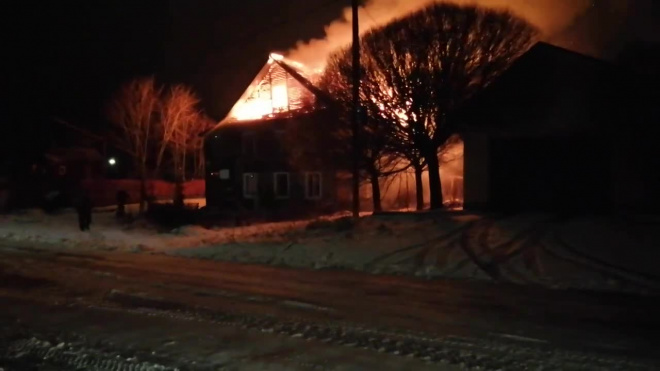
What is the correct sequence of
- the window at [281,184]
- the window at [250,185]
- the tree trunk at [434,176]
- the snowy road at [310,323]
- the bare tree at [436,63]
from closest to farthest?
the snowy road at [310,323] → the bare tree at [436,63] → the tree trunk at [434,176] → the window at [281,184] → the window at [250,185]

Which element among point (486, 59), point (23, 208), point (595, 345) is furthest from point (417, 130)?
point (23, 208)

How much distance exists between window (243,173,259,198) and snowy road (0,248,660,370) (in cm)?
2449

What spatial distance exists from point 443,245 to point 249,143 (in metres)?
23.1

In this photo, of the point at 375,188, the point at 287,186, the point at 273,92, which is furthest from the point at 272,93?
the point at 375,188

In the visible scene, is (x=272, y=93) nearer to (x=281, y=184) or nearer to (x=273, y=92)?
(x=273, y=92)

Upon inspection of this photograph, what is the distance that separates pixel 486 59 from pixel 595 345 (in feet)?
56.3

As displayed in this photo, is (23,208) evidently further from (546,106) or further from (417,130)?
(546,106)

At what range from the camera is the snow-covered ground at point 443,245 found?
12609mm

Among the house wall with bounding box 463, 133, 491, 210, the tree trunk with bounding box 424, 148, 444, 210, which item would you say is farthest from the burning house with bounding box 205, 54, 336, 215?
the house wall with bounding box 463, 133, 491, 210

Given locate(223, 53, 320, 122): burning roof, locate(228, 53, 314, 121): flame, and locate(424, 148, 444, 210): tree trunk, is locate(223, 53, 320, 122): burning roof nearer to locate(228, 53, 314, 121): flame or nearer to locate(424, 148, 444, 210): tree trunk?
locate(228, 53, 314, 121): flame

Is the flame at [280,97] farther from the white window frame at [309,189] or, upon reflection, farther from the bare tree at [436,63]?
the bare tree at [436,63]

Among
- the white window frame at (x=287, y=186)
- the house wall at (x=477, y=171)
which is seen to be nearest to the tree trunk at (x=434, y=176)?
the house wall at (x=477, y=171)

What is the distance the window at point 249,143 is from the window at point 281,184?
75.2 inches

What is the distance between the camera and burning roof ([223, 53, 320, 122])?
107 ft
